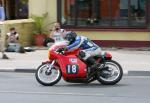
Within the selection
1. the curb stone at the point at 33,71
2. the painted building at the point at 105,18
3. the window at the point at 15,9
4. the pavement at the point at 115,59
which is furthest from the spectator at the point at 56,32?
the window at the point at 15,9

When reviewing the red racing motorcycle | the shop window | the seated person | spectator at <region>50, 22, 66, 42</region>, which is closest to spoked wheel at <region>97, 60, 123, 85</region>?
the red racing motorcycle

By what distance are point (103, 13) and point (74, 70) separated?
1045 centimetres

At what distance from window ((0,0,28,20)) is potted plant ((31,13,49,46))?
4.14 m

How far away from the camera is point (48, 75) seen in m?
14.4

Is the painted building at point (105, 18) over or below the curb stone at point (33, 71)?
over

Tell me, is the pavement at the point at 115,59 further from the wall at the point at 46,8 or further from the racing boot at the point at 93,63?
the racing boot at the point at 93,63

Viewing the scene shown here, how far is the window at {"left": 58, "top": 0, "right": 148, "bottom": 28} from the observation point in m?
24.1

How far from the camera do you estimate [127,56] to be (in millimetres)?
21266

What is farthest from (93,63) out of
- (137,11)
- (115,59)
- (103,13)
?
(103,13)

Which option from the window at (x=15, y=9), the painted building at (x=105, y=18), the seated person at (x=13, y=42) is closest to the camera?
the seated person at (x=13, y=42)

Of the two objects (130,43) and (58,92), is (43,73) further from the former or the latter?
(130,43)

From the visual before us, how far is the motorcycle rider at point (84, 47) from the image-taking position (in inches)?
565

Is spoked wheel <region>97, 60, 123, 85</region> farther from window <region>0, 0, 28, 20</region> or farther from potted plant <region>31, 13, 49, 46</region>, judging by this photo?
window <region>0, 0, 28, 20</region>

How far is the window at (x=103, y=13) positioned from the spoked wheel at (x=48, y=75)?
32.7 ft
